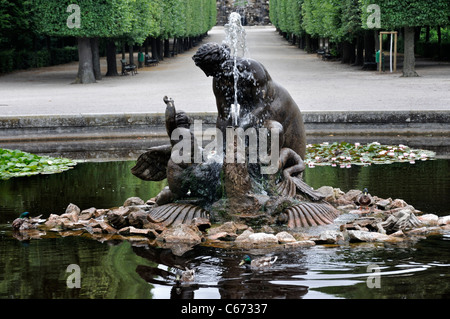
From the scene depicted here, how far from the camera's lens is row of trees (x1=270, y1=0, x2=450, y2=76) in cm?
2334

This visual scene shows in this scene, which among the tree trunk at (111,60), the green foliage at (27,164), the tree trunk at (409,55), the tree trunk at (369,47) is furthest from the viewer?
the tree trunk at (111,60)

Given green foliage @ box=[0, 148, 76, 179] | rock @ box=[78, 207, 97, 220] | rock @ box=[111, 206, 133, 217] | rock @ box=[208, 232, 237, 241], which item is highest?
rock @ box=[111, 206, 133, 217]

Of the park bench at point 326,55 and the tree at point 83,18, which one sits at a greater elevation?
the tree at point 83,18

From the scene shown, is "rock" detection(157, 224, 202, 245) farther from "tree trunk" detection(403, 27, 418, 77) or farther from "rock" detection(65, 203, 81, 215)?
"tree trunk" detection(403, 27, 418, 77)

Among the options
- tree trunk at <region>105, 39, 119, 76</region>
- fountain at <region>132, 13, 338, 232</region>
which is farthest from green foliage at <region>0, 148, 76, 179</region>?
tree trunk at <region>105, 39, 119, 76</region>

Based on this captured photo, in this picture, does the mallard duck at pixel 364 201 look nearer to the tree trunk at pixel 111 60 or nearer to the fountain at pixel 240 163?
the fountain at pixel 240 163

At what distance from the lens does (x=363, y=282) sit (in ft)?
16.5

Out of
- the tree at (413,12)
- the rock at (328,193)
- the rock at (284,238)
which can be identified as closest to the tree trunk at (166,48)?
the tree at (413,12)

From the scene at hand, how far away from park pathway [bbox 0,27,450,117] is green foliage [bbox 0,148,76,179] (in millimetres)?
3606

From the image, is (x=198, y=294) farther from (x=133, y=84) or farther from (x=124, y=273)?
(x=133, y=84)

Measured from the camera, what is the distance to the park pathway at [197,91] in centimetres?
1558

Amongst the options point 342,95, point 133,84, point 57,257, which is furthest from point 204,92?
point 57,257
